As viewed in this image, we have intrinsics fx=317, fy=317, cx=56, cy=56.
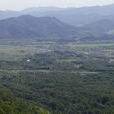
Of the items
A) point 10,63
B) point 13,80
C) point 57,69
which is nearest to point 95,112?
point 13,80

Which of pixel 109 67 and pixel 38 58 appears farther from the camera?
pixel 38 58

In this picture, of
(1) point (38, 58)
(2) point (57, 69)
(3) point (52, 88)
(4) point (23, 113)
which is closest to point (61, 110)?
(4) point (23, 113)

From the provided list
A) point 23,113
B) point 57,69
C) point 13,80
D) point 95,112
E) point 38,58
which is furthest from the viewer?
point 38,58

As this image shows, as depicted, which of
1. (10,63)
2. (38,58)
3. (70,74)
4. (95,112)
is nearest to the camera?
(95,112)

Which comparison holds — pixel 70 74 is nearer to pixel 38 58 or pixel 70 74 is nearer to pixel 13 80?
pixel 13 80

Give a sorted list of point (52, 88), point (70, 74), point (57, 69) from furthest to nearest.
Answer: point (57, 69)
point (70, 74)
point (52, 88)

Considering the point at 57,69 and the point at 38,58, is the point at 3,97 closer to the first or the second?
the point at 57,69
